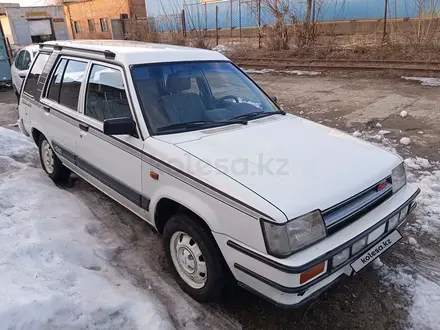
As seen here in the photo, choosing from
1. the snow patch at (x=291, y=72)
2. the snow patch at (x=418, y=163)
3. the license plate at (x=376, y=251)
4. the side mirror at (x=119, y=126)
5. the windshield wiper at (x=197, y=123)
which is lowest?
the snow patch at (x=291, y=72)

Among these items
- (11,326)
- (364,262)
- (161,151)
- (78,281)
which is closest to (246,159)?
(161,151)

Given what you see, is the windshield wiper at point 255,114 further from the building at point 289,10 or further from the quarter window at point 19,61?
the building at point 289,10

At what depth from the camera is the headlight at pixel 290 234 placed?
216 centimetres

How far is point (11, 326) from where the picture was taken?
213cm

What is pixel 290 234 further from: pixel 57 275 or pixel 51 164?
pixel 51 164

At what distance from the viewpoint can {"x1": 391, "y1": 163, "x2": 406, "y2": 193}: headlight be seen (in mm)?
2893

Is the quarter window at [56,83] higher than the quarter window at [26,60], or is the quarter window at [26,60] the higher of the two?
the quarter window at [56,83]

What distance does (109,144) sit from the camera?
3.40m

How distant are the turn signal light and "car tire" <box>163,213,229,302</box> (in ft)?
1.99

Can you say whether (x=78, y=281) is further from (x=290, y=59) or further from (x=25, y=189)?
(x=290, y=59)

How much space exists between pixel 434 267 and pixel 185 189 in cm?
224

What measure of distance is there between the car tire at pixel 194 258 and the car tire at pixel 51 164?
238cm

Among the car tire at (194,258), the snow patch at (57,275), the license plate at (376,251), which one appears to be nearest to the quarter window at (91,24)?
the snow patch at (57,275)

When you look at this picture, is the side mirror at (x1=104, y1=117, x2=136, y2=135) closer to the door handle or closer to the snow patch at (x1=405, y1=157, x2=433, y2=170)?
the door handle
